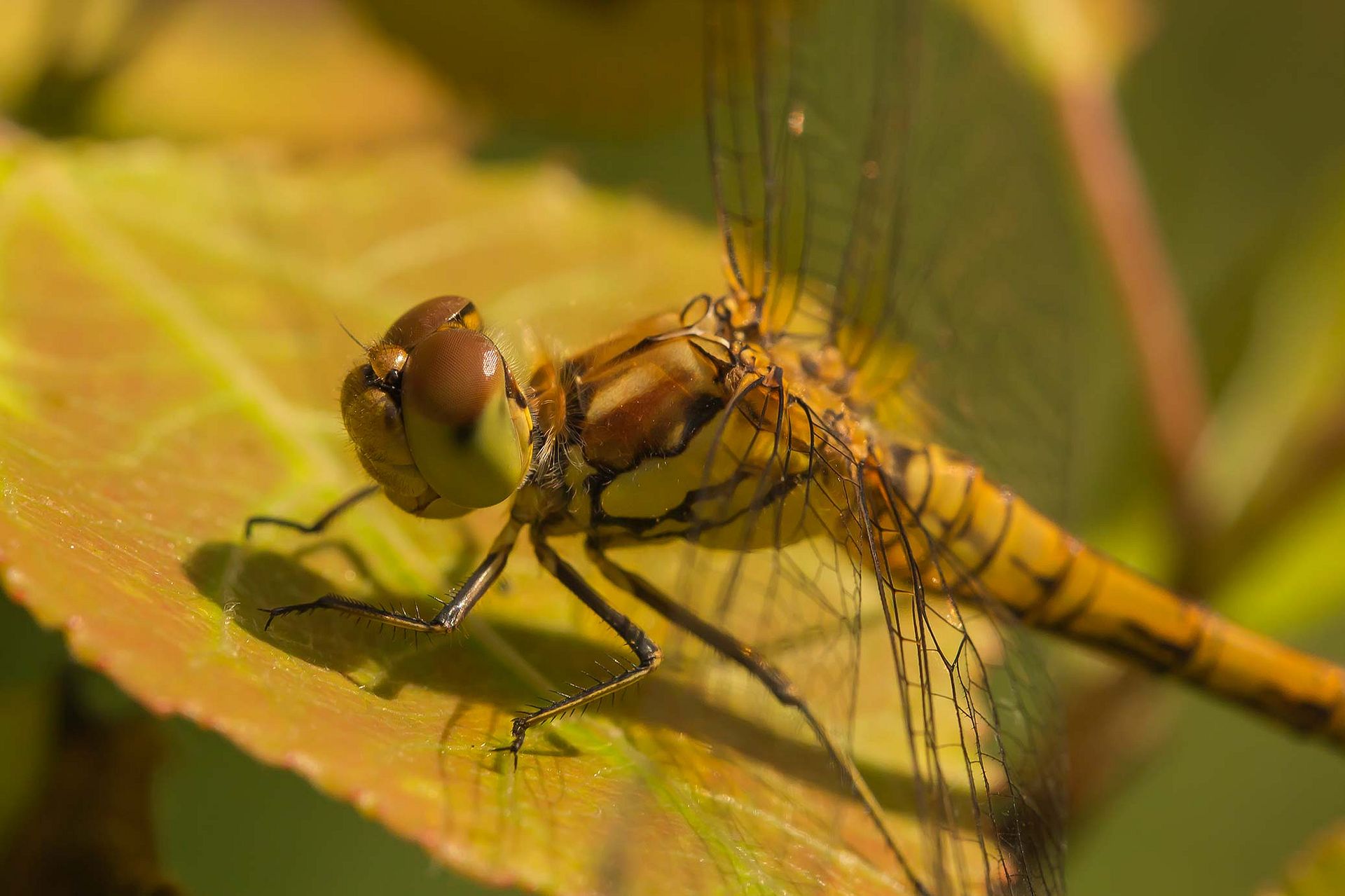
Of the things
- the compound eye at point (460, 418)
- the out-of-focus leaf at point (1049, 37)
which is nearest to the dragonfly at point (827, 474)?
the compound eye at point (460, 418)

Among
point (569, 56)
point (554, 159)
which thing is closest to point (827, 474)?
point (554, 159)

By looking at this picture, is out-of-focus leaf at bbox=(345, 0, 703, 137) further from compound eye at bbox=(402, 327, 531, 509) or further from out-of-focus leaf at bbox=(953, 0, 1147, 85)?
compound eye at bbox=(402, 327, 531, 509)

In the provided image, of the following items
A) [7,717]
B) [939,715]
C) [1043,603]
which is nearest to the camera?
[7,717]

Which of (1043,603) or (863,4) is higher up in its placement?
(863,4)

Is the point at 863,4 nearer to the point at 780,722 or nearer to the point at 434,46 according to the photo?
the point at 434,46

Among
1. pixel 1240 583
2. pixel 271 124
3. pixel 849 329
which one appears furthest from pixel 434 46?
pixel 1240 583

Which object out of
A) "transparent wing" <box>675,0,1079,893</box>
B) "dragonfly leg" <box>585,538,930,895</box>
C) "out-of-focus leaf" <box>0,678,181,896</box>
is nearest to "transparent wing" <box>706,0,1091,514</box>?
"transparent wing" <box>675,0,1079,893</box>

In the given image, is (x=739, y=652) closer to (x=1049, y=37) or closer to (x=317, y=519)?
Answer: (x=317, y=519)
